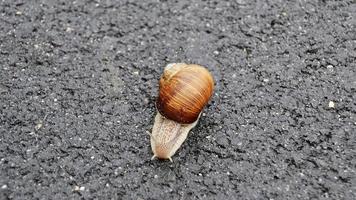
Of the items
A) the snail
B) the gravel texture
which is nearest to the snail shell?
the snail

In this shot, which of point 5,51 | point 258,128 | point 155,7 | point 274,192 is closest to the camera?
point 274,192

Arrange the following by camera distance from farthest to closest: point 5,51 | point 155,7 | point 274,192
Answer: point 155,7
point 5,51
point 274,192

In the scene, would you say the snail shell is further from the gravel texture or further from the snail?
the gravel texture

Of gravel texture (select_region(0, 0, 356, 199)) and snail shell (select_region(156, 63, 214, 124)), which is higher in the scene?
snail shell (select_region(156, 63, 214, 124))

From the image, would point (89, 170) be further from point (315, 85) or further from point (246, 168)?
point (315, 85)

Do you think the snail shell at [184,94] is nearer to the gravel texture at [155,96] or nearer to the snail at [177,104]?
the snail at [177,104]

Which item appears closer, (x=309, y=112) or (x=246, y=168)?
(x=246, y=168)

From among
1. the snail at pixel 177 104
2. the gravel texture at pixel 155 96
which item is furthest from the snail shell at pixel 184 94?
the gravel texture at pixel 155 96

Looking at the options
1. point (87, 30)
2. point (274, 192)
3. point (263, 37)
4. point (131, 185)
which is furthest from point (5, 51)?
point (274, 192)
